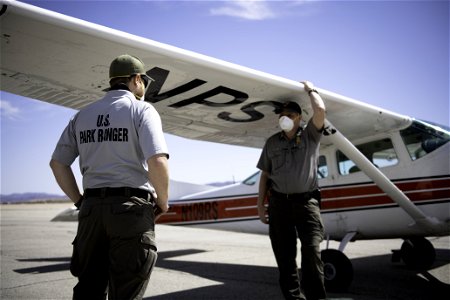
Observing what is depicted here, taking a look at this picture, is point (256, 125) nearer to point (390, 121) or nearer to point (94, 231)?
point (390, 121)

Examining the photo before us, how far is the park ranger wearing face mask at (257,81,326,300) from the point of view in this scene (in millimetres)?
3014

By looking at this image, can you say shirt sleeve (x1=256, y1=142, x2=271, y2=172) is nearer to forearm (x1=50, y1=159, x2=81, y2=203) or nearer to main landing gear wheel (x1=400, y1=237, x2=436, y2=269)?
forearm (x1=50, y1=159, x2=81, y2=203)

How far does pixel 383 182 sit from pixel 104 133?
11.1ft

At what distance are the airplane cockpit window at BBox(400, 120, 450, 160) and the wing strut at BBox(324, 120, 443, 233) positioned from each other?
74cm

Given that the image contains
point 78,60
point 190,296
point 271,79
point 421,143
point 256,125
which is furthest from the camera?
point 256,125

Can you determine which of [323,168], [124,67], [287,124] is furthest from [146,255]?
[323,168]

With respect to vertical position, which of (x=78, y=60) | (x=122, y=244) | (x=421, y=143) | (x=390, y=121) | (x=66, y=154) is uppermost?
(x=78, y=60)

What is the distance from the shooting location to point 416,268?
550cm

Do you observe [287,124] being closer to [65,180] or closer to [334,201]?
[65,180]

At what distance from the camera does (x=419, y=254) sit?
562 cm

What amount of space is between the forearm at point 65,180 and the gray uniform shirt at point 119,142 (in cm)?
18

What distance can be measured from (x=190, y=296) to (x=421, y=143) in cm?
352

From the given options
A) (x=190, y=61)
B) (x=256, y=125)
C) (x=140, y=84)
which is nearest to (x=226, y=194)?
(x=256, y=125)

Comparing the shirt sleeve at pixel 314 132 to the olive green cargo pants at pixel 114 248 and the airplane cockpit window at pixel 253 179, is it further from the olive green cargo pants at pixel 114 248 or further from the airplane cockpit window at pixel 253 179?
the airplane cockpit window at pixel 253 179
